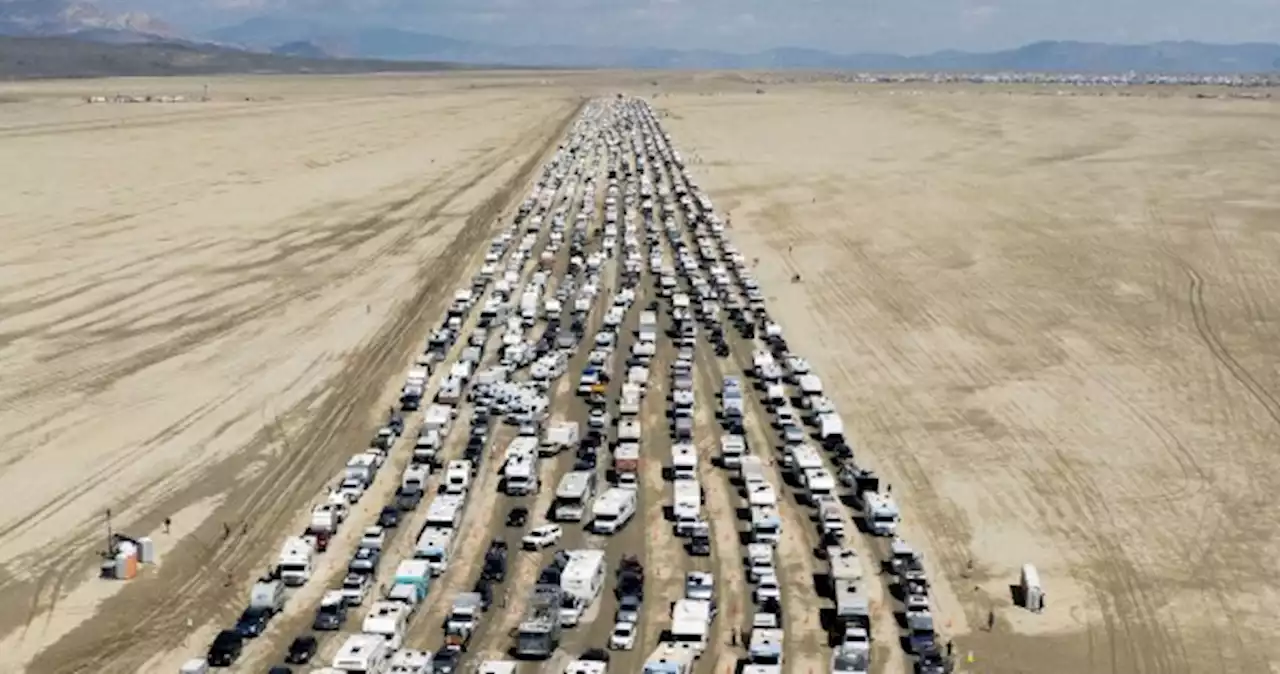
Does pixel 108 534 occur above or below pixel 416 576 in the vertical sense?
below

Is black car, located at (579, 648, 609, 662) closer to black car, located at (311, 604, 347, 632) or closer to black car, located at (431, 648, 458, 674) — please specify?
black car, located at (431, 648, 458, 674)

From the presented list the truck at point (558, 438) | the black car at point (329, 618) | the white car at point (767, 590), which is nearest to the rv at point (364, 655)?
the black car at point (329, 618)

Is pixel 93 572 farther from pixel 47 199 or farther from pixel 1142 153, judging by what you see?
pixel 1142 153


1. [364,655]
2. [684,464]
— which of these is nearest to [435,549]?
[364,655]

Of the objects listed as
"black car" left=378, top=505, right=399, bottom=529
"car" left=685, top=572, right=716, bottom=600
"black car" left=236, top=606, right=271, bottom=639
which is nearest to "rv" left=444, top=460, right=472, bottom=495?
"black car" left=378, top=505, right=399, bottom=529

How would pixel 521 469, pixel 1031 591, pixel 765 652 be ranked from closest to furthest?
1. pixel 765 652
2. pixel 1031 591
3. pixel 521 469

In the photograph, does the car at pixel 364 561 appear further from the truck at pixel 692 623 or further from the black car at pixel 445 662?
the truck at pixel 692 623

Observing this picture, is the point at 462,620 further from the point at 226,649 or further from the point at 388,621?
the point at 226,649
